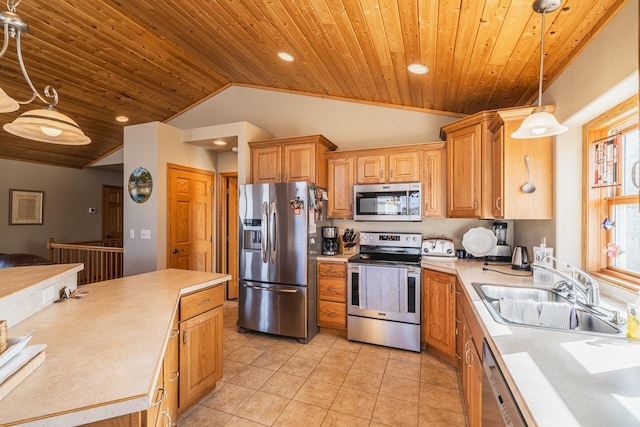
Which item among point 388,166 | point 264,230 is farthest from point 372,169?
point 264,230

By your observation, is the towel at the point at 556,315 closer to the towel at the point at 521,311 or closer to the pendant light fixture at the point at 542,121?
the towel at the point at 521,311


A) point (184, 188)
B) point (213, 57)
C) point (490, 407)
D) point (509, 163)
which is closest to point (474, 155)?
point (509, 163)

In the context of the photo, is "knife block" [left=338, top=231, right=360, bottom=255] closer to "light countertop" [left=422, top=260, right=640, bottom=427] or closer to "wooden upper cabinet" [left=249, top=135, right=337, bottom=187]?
"wooden upper cabinet" [left=249, top=135, right=337, bottom=187]

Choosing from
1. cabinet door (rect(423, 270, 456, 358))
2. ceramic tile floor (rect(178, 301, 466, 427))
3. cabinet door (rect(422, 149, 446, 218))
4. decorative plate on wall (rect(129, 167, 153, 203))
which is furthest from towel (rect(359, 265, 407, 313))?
decorative plate on wall (rect(129, 167, 153, 203))

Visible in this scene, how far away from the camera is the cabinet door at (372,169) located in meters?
3.39

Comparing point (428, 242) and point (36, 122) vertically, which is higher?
point (36, 122)

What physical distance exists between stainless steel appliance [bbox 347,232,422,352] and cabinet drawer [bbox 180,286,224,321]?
1462 mm

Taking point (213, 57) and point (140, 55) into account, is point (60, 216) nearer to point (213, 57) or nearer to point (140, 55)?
point (140, 55)

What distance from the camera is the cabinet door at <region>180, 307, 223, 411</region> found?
6.27ft

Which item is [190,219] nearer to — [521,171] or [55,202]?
[55,202]

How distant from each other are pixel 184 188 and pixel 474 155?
3.68 m

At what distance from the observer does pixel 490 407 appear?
1.19 m

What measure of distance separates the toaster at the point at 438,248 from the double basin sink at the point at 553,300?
118 centimetres

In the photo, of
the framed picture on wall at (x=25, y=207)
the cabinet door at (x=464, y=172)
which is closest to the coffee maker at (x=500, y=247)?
the cabinet door at (x=464, y=172)
